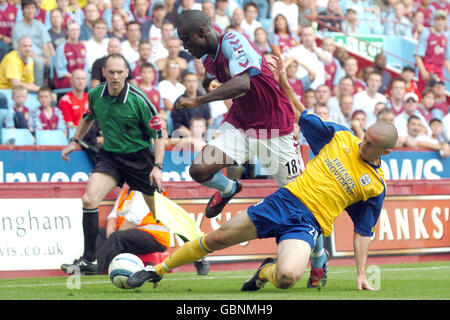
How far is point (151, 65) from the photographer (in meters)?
13.8

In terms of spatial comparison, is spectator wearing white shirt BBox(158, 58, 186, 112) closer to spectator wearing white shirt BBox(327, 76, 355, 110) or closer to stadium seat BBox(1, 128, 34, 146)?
stadium seat BBox(1, 128, 34, 146)

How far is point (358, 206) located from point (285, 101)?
1393 millimetres

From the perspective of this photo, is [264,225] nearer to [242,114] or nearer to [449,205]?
[242,114]

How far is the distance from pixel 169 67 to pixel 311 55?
11.6 feet

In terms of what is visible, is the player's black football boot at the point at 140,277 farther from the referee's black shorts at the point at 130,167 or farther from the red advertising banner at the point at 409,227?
the red advertising banner at the point at 409,227

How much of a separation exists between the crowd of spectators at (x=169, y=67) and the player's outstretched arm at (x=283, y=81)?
12.4 ft

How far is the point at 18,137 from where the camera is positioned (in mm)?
12391

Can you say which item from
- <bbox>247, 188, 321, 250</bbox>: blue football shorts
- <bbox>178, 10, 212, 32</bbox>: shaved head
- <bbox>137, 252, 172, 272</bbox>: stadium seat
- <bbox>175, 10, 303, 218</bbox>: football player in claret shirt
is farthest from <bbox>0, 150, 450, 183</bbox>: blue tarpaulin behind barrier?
<bbox>247, 188, 321, 250</bbox>: blue football shorts

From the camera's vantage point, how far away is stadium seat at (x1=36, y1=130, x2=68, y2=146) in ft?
40.7

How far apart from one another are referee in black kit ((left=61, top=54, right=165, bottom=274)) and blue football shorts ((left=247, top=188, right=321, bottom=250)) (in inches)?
97.2

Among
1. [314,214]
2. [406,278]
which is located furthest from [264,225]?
[406,278]

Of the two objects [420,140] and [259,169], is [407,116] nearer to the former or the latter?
[420,140]

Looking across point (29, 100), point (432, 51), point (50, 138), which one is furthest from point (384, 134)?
point (432, 51)

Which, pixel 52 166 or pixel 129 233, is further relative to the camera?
pixel 52 166
